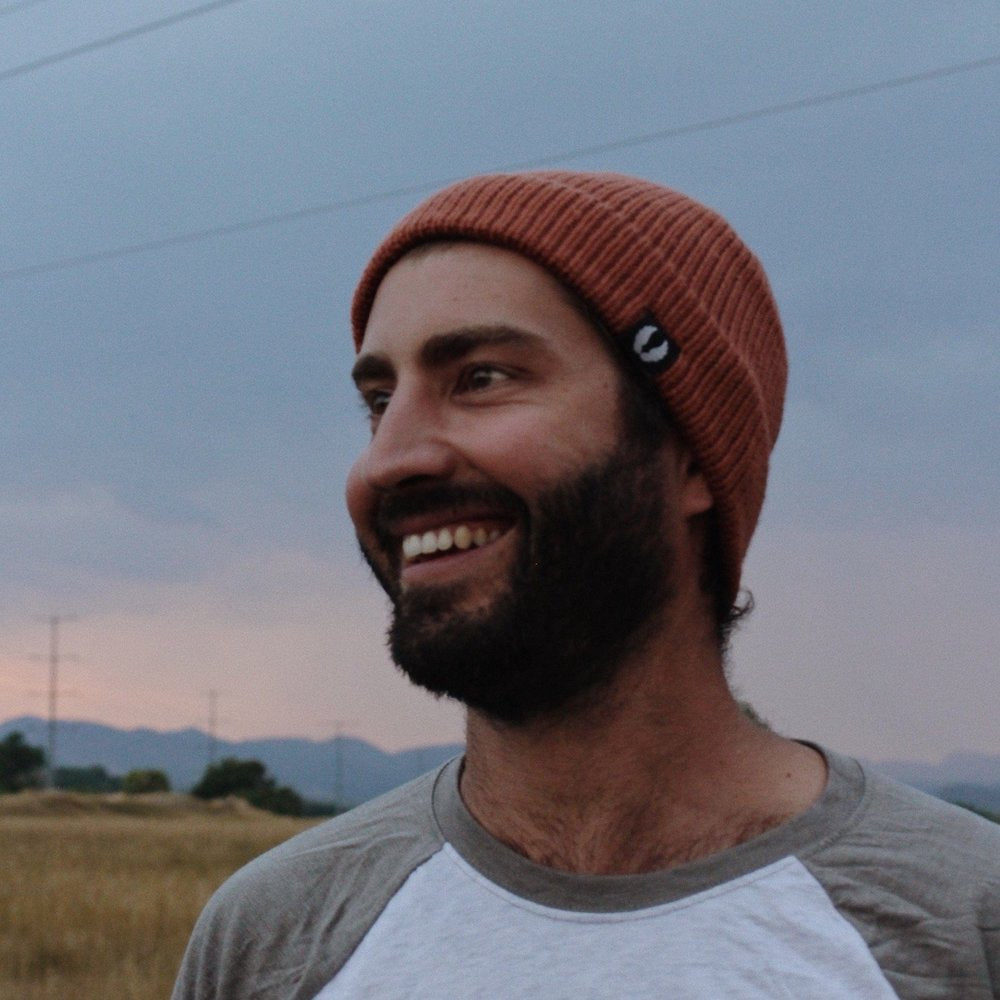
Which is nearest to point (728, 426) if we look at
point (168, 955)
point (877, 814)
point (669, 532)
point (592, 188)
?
point (669, 532)

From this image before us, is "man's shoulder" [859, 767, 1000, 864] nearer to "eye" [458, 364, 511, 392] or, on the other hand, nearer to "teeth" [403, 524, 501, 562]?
"teeth" [403, 524, 501, 562]

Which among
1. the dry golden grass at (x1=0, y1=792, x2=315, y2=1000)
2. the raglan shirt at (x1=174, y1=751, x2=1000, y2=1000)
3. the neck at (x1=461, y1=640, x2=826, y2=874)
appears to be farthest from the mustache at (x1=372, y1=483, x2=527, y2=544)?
the dry golden grass at (x1=0, y1=792, x2=315, y2=1000)

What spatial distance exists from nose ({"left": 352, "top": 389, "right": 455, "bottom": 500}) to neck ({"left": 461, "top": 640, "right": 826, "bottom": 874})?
16.0 inches

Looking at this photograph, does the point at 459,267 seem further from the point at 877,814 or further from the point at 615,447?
the point at 877,814

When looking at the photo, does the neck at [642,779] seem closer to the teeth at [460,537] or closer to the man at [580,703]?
the man at [580,703]

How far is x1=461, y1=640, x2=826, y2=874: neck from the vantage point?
7.58 feet

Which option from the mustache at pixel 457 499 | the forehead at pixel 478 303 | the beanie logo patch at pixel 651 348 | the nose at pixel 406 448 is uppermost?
the forehead at pixel 478 303

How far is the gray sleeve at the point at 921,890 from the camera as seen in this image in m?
2.09

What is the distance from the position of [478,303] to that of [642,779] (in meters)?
0.76

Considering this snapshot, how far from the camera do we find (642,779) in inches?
93.2

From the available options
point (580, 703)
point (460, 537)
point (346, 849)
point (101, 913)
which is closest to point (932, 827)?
point (580, 703)

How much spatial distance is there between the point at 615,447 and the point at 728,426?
0.26 metres

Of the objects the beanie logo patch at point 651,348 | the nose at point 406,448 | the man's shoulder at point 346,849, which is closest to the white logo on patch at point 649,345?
the beanie logo patch at point 651,348

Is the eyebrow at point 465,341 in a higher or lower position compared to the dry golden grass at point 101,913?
higher
